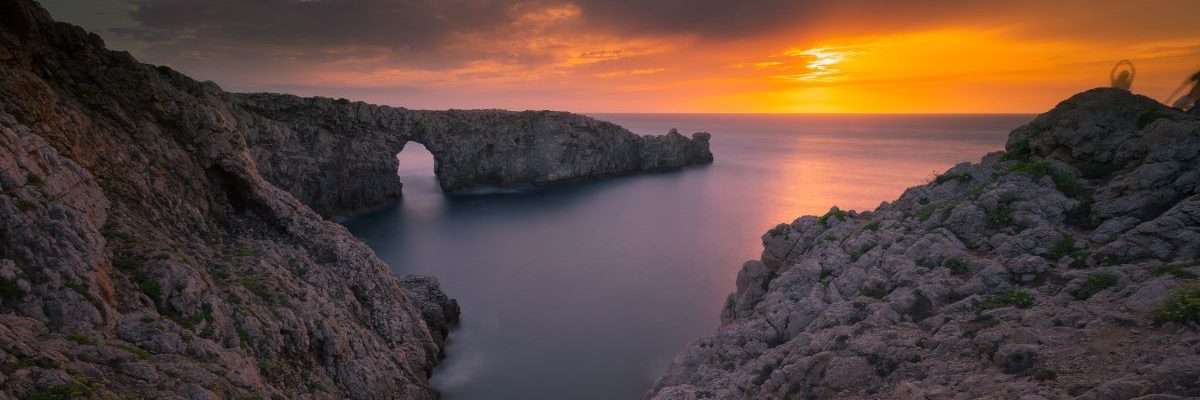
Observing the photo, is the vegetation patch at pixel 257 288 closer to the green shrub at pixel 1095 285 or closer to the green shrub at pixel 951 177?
the green shrub at pixel 1095 285

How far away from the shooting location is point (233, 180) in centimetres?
1404

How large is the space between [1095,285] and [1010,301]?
116cm

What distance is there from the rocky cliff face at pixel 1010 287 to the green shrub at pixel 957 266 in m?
0.03

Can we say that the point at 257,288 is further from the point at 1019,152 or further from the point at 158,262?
the point at 1019,152

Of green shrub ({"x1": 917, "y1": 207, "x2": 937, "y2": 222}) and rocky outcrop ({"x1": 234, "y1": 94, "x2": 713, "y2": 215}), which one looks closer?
green shrub ({"x1": 917, "y1": 207, "x2": 937, "y2": 222})

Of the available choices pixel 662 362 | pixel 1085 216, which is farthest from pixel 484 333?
pixel 1085 216

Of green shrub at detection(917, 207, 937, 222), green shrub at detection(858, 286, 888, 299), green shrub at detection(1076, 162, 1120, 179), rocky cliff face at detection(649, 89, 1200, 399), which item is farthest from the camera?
green shrub at detection(917, 207, 937, 222)

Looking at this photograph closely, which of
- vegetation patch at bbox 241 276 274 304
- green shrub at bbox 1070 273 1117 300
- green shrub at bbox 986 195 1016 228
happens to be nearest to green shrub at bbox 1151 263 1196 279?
green shrub at bbox 1070 273 1117 300

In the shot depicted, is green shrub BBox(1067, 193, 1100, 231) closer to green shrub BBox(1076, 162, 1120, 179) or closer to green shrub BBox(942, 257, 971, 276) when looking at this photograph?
green shrub BBox(1076, 162, 1120, 179)

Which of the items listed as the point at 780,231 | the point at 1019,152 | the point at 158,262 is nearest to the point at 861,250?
the point at 780,231

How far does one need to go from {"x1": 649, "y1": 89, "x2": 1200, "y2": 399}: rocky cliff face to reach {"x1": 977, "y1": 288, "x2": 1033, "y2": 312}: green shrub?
0.03 metres

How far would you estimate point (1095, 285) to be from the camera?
8.54m

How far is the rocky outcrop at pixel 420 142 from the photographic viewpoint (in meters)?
37.0

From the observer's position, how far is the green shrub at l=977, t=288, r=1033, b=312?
888 cm
